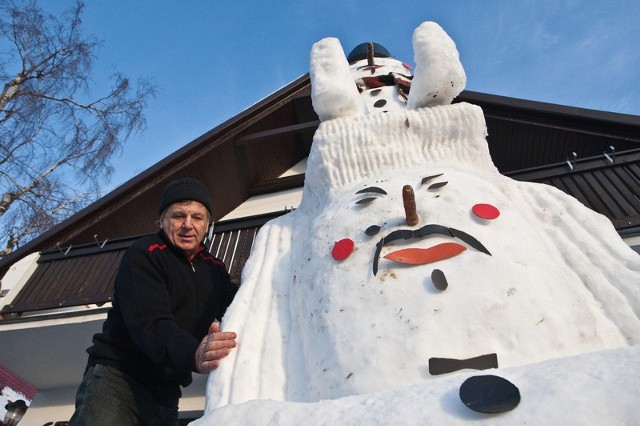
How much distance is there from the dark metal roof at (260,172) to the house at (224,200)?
0.6 inches

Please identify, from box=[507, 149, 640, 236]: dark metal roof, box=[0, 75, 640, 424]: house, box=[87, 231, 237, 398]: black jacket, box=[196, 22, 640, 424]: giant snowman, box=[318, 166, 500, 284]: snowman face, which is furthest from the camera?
box=[0, 75, 640, 424]: house

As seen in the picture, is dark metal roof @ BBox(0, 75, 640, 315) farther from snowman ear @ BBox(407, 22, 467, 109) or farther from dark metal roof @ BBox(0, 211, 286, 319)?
snowman ear @ BBox(407, 22, 467, 109)

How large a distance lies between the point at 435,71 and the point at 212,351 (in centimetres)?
179

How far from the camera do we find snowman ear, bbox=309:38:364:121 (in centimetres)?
248

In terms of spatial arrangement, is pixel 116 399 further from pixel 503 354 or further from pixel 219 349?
pixel 503 354

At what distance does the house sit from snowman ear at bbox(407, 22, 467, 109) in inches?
106

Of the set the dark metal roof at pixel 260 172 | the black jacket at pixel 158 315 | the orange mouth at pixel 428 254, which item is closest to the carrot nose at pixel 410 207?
the orange mouth at pixel 428 254

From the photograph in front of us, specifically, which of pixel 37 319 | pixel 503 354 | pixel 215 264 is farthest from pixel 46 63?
pixel 503 354

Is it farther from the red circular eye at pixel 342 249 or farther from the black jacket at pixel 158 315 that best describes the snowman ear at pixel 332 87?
the black jacket at pixel 158 315

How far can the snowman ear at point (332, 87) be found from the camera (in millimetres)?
2479

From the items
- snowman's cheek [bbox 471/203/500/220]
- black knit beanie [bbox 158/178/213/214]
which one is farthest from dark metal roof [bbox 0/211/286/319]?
snowman's cheek [bbox 471/203/500/220]

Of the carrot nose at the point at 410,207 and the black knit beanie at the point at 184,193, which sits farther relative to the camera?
the black knit beanie at the point at 184,193

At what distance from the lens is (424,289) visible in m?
1.49

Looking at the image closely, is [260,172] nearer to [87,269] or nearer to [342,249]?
[87,269]
